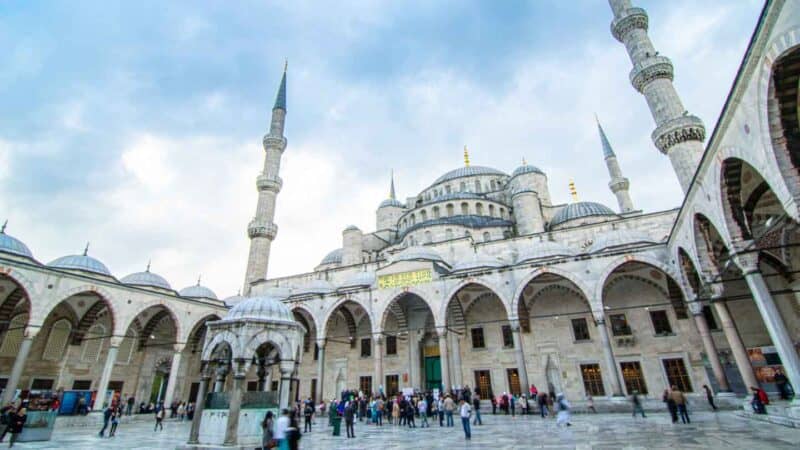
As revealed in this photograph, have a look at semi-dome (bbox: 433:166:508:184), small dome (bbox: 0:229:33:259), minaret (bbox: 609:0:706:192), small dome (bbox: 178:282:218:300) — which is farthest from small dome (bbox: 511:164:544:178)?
small dome (bbox: 0:229:33:259)

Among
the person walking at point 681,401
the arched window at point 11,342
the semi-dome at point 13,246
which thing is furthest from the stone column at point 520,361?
the semi-dome at point 13,246

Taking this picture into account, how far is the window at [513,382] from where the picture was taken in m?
15.2

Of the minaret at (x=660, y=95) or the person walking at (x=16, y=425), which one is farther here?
the minaret at (x=660, y=95)

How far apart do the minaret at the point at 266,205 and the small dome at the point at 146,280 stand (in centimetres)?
433

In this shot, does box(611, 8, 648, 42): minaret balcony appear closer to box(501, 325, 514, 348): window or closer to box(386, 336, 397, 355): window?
box(501, 325, 514, 348): window

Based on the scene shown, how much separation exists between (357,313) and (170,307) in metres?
8.22

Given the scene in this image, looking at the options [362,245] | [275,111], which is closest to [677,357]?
[362,245]

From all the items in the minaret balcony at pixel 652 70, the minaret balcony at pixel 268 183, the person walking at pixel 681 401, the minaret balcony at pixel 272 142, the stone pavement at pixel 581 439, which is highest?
the minaret balcony at pixel 272 142

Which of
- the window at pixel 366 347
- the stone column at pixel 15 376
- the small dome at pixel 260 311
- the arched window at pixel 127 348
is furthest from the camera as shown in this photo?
the window at pixel 366 347

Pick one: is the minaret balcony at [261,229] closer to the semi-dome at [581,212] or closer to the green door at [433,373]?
the green door at [433,373]

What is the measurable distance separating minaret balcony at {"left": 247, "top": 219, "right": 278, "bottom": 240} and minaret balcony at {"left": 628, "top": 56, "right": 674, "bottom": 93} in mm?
20293

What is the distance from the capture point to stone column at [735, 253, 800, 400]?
22.2 feet

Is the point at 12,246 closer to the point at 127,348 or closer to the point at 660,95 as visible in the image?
the point at 127,348

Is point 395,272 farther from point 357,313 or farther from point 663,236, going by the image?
point 663,236
